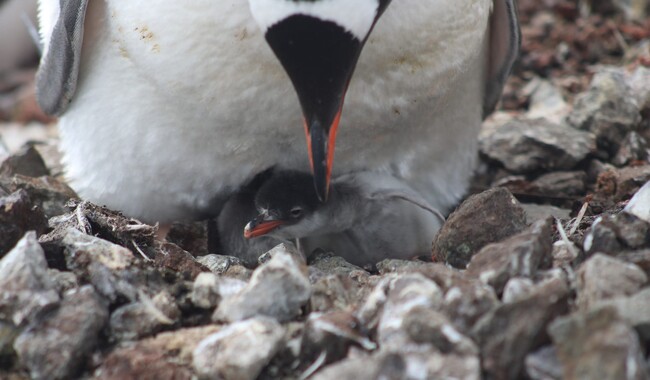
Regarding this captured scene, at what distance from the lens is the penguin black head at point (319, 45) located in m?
2.33

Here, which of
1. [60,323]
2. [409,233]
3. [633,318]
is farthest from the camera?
[409,233]

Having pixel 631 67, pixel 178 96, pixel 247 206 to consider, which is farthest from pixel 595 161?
pixel 178 96

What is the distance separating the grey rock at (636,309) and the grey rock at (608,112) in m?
2.21

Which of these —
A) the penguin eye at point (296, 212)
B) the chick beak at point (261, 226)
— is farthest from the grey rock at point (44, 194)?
the penguin eye at point (296, 212)

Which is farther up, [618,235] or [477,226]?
[618,235]

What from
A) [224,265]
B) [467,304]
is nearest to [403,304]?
[467,304]

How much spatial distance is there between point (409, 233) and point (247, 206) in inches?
22.6

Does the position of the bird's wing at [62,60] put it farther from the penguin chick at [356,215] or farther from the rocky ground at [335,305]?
the penguin chick at [356,215]

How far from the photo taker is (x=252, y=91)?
115 inches

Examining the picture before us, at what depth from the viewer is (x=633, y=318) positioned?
6.25 feet

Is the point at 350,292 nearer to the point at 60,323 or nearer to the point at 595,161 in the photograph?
the point at 60,323

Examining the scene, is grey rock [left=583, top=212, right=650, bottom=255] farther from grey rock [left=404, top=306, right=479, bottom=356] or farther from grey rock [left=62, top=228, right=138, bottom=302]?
grey rock [left=62, top=228, right=138, bottom=302]

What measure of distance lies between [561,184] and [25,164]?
7.21 ft

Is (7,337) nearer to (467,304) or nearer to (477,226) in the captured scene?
(467,304)
